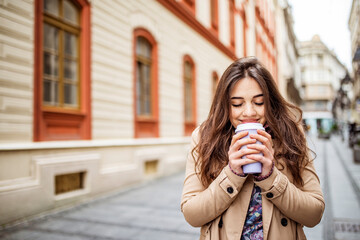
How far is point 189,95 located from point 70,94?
605cm

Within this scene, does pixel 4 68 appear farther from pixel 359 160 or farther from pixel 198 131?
pixel 359 160

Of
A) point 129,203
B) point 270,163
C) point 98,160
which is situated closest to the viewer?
point 270,163

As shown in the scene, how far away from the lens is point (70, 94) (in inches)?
263

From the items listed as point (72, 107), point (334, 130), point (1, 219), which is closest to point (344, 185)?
point (72, 107)

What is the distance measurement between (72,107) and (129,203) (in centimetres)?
224

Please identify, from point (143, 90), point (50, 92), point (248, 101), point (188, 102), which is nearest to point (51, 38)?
point (50, 92)

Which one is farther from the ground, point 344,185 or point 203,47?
point 203,47

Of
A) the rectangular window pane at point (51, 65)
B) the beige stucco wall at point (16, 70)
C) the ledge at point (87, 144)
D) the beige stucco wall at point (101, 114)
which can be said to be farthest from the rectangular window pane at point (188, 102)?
the beige stucco wall at point (16, 70)

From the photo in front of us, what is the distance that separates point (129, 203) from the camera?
6426 mm

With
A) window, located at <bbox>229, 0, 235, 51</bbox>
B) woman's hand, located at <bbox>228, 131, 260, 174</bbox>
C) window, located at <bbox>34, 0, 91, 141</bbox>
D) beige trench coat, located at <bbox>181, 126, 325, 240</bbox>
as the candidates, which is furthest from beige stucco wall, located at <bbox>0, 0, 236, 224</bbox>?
window, located at <bbox>229, 0, 235, 51</bbox>

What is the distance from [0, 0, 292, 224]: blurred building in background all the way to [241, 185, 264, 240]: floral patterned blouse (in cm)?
443

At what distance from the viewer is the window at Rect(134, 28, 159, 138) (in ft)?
29.0

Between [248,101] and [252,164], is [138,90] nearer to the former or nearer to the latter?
[248,101]

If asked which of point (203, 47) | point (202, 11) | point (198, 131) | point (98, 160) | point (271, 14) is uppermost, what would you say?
point (271, 14)
